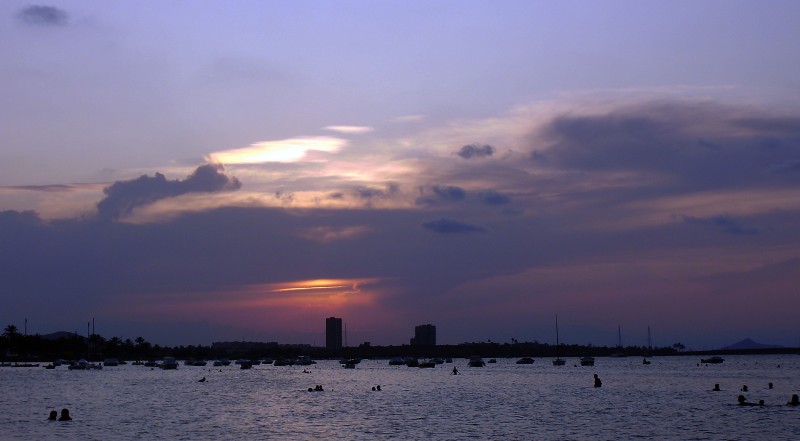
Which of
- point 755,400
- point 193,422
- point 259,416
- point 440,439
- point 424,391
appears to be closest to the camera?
point 440,439

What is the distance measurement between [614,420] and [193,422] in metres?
34.3

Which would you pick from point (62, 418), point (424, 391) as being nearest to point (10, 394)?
point (62, 418)

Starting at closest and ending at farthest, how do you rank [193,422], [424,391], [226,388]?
[193,422]
[424,391]
[226,388]

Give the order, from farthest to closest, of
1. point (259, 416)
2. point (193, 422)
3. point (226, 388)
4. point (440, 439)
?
point (226, 388) < point (259, 416) < point (193, 422) < point (440, 439)

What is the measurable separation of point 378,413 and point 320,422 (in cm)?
991

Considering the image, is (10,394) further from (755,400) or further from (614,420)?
(755,400)

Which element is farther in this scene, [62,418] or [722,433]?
[62,418]

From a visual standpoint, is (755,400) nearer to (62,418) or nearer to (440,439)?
(440,439)

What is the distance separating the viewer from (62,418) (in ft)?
229

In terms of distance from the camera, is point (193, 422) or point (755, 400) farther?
point (755, 400)

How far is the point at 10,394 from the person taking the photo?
107062 millimetres

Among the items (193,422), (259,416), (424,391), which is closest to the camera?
(193,422)

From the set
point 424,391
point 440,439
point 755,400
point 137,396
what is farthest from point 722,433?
point 137,396

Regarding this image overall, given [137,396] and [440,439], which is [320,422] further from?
[137,396]
